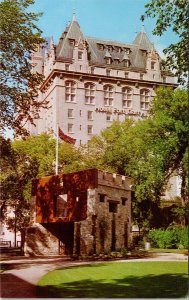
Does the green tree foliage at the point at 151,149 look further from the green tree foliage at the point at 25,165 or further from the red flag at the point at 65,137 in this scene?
the green tree foliage at the point at 25,165

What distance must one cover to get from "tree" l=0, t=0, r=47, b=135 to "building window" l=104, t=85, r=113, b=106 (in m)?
2.54

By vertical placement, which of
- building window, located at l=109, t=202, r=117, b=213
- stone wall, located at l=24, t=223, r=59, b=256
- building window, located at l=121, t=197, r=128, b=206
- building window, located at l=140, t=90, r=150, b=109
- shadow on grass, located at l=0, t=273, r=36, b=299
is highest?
building window, located at l=140, t=90, r=150, b=109

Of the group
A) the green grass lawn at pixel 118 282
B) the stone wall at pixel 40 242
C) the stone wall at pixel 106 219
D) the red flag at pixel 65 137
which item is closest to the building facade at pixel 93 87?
the red flag at pixel 65 137

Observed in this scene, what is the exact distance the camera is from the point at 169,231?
51.2 feet

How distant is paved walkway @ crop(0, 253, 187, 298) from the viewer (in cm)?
1095

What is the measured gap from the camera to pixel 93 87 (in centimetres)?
1852

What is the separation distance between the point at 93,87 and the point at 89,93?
0.31 meters

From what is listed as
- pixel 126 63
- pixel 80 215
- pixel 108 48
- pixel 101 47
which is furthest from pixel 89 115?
pixel 80 215

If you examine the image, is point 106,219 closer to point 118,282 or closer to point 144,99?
point 144,99

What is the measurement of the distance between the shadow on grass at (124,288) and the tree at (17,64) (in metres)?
7.05

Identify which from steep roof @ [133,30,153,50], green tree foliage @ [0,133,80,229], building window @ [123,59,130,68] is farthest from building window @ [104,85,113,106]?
green tree foliage @ [0,133,80,229]

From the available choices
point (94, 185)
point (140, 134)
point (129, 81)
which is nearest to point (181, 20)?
point (129, 81)

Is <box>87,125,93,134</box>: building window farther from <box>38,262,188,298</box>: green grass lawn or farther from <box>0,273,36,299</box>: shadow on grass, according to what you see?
<box>0,273,36,299</box>: shadow on grass

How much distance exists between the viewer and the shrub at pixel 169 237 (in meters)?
14.2
